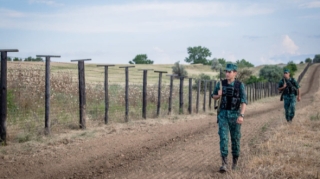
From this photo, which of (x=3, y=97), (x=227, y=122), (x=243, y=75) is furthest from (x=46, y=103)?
(x=243, y=75)

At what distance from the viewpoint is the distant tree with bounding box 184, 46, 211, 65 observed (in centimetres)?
12225

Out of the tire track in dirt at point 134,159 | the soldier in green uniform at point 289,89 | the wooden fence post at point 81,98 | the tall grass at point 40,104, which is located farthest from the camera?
the soldier in green uniform at point 289,89

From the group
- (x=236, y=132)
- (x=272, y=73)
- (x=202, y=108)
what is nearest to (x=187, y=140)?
(x=236, y=132)

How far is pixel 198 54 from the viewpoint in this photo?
12362 cm

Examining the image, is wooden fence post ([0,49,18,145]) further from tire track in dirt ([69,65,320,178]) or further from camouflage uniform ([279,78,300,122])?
camouflage uniform ([279,78,300,122])

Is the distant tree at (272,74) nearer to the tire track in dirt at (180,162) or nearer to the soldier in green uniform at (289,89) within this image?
the soldier in green uniform at (289,89)

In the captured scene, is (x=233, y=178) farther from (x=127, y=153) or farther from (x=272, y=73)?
(x=272, y=73)

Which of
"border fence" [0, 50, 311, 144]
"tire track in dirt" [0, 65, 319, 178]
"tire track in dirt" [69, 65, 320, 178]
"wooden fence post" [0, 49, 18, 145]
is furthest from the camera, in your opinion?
"border fence" [0, 50, 311, 144]

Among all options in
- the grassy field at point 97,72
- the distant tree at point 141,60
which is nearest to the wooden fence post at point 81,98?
the grassy field at point 97,72

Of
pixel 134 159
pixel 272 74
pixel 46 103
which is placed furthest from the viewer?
pixel 272 74

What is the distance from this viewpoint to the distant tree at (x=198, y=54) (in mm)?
122250

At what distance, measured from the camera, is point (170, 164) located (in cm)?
805

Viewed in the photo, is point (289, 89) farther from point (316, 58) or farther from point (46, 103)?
point (316, 58)

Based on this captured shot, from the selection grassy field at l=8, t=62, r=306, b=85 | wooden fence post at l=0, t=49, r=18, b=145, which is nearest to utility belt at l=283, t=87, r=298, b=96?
grassy field at l=8, t=62, r=306, b=85
